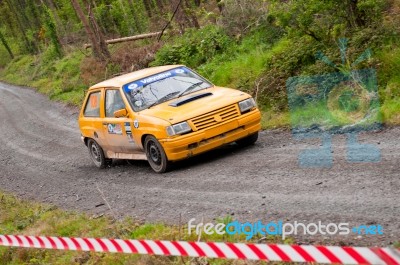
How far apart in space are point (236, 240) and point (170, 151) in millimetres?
3822

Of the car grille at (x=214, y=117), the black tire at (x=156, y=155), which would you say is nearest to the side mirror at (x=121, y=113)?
the black tire at (x=156, y=155)

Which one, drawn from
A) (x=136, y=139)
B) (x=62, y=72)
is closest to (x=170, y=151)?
(x=136, y=139)

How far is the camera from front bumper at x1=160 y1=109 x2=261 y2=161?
952 centimetres

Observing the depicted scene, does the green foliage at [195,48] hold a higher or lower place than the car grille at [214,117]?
lower

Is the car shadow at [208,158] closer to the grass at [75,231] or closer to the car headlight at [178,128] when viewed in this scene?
the car headlight at [178,128]

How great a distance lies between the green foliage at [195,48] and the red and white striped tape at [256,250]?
13.0 meters

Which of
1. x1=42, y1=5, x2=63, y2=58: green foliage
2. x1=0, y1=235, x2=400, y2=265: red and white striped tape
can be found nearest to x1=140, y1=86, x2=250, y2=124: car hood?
x1=0, y1=235, x2=400, y2=265: red and white striped tape

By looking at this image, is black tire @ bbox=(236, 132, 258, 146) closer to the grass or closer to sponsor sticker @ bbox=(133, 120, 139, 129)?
sponsor sticker @ bbox=(133, 120, 139, 129)

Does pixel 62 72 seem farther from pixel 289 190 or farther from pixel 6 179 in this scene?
pixel 289 190

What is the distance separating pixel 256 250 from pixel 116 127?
7.20m

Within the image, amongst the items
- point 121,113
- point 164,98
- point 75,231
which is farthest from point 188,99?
point 75,231

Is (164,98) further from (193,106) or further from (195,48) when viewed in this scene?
(195,48)

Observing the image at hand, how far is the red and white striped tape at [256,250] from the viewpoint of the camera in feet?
12.0

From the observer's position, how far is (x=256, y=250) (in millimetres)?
4234
